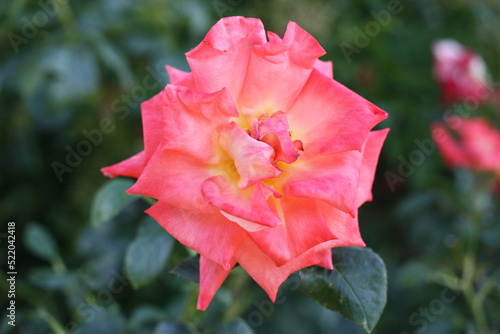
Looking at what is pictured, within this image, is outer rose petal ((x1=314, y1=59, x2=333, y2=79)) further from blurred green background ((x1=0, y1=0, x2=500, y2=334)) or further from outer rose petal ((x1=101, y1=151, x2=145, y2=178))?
blurred green background ((x1=0, y1=0, x2=500, y2=334))

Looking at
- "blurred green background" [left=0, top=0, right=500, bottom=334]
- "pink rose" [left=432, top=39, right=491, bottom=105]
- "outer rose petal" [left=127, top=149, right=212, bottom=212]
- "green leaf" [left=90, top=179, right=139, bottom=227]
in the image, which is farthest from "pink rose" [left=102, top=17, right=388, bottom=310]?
"pink rose" [left=432, top=39, right=491, bottom=105]

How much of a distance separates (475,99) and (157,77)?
100 centimetres

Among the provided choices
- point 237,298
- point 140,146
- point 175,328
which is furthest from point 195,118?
point 140,146

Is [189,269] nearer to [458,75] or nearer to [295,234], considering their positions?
[295,234]

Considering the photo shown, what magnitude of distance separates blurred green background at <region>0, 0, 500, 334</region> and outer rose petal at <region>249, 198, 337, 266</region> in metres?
0.35

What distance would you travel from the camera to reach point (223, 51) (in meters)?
0.57

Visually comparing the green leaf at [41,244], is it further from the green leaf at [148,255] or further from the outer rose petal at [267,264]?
the outer rose petal at [267,264]

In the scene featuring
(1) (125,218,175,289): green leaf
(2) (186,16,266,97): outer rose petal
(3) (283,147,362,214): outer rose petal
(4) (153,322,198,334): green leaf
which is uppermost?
(2) (186,16,266,97): outer rose petal

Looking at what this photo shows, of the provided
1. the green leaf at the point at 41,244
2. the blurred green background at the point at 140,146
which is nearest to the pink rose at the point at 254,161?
the blurred green background at the point at 140,146

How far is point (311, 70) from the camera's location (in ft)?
2.02

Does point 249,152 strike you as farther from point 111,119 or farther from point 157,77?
point 111,119

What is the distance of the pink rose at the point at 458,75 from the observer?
1.64 meters

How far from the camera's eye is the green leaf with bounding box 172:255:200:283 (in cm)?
65

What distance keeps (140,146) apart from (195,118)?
895mm
